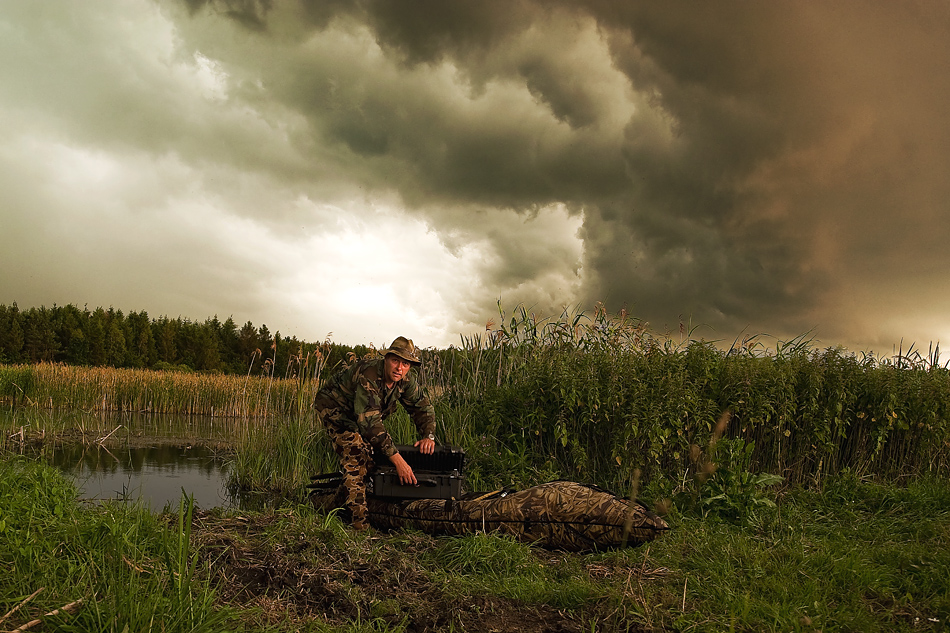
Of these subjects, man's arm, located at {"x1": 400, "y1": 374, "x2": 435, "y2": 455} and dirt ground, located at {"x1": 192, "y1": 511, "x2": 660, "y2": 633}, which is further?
man's arm, located at {"x1": 400, "y1": 374, "x2": 435, "y2": 455}

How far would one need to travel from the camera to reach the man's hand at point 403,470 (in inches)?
216

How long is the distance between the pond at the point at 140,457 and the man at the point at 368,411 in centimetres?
217

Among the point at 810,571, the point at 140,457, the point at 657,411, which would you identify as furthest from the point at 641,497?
the point at 140,457

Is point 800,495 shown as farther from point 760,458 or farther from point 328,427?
point 328,427

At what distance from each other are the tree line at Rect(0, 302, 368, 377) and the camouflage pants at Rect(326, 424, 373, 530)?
49.0 meters

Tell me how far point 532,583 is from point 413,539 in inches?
61.0

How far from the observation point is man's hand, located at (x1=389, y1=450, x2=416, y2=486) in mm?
5488

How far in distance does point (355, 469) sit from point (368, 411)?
0.65 m

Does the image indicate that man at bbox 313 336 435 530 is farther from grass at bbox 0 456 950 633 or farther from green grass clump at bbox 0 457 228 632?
green grass clump at bbox 0 457 228 632

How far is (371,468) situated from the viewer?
19.1 ft

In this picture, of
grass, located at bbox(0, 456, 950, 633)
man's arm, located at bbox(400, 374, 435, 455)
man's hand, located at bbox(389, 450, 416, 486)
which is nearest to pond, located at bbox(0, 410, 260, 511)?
grass, located at bbox(0, 456, 950, 633)

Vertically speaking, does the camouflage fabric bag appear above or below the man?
below

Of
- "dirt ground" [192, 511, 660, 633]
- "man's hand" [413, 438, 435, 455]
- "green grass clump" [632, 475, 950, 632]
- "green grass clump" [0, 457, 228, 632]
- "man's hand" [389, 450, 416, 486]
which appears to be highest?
"man's hand" [413, 438, 435, 455]

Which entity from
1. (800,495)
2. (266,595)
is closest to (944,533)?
(800,495)
